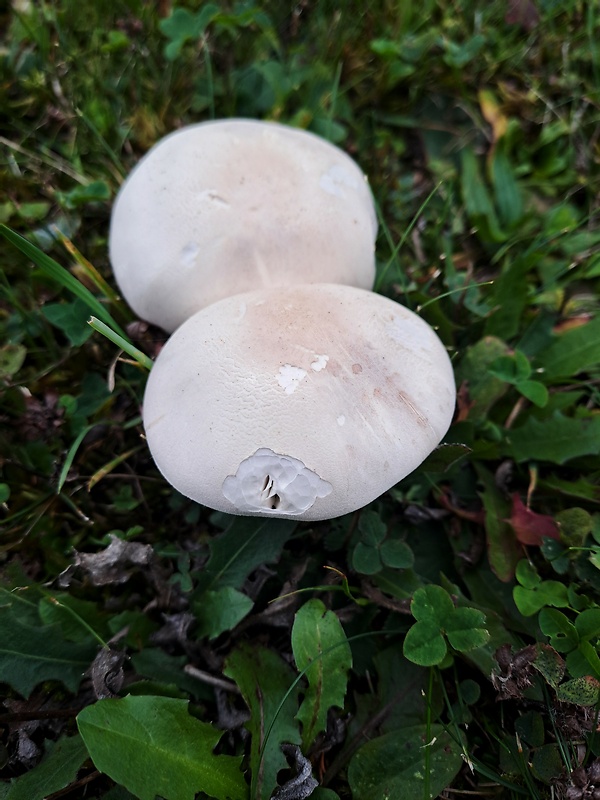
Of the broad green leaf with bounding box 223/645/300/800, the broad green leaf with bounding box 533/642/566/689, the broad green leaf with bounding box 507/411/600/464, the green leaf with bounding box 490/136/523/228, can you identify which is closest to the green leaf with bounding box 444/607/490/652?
the broad green leaf with bounding box 533/642/566/689

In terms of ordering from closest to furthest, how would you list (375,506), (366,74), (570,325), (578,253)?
(375,506), (570,325), (578,253), (366,74)

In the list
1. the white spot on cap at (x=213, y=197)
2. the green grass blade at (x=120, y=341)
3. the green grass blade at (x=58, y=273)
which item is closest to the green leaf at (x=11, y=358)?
the green grass blade at (x=58, y=273)

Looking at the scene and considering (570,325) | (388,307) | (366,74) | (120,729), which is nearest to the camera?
(120,729)

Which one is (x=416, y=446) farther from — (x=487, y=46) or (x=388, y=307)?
(x=487, y=46)

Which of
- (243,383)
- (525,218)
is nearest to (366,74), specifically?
(525,218)

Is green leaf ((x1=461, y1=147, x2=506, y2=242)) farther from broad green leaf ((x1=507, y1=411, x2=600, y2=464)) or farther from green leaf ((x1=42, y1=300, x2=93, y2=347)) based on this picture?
green leaf ((x1=42, y1=300, x2=93, y2=347))

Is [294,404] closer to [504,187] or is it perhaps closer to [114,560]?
[114,560]
